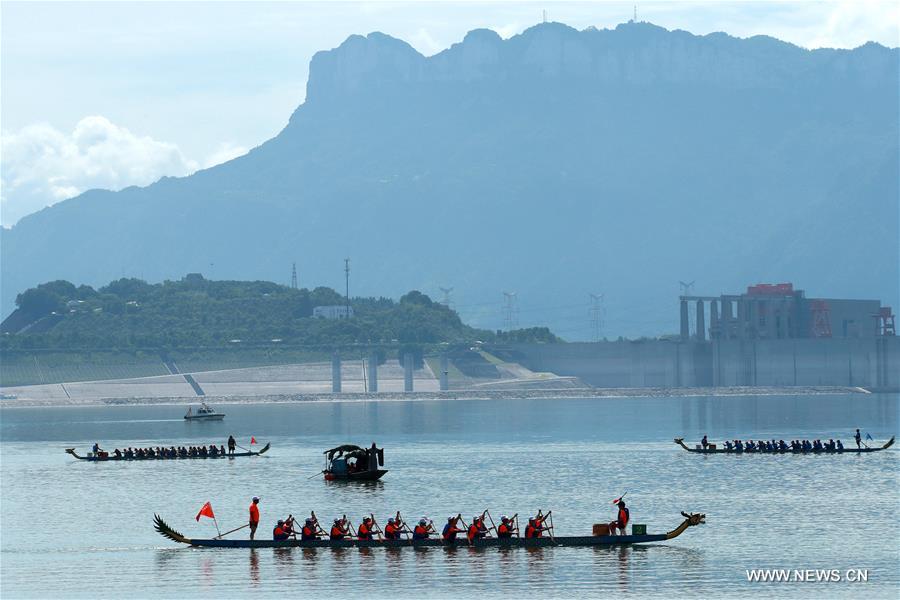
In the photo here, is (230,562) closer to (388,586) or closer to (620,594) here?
(388,586)

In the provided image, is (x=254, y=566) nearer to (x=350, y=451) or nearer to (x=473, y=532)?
(x=473, y=532)

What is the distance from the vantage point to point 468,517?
106 m

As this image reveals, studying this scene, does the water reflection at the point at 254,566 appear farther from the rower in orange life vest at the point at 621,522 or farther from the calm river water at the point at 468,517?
the rower in orange life vest at the point at 621,522

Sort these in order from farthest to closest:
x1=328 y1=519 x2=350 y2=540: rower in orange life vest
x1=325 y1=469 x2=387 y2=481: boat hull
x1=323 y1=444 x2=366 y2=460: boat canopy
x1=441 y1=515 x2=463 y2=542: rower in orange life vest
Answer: x1=323 y1=444 x2=366 y2=460: boat canopy, x1=325 y1=469 x2=387 y2=481: boat hull, x1=328 y1=519 x2=350 y2=540: rower in orange life vest, x1=441 y1=515 x2=463 y2=542: rower in orange life vest

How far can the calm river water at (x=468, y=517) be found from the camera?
268ft

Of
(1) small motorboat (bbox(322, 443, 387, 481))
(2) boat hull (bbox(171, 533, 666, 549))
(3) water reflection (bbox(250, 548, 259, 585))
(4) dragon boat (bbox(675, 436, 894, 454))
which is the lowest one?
(3) water reflection (bbox(250, 548, 259, 585))

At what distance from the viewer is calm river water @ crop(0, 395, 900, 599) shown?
8162 centimetres

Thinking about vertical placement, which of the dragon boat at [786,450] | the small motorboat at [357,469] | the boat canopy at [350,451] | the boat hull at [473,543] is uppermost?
the boat canopy at [350,451]

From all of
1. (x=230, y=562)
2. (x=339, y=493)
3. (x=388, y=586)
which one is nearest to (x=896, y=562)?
(x=388, y=586)

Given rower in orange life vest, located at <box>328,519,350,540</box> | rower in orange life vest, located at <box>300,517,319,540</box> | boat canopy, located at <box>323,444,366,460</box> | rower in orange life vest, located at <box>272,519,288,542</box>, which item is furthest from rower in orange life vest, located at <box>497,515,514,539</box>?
boat canopy, located at <box>323,444,366,460</box>

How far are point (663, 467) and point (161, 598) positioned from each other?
7634 centimetres

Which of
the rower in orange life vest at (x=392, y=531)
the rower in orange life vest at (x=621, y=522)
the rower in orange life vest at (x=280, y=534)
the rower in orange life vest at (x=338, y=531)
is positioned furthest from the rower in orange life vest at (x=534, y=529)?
the rower in orange life vest at (x=280, y=534)

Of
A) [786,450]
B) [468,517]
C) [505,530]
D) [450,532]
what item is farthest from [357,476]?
[786,450]

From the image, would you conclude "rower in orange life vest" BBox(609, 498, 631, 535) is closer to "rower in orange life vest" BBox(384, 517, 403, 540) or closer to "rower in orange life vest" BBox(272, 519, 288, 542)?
"rower in orange life vest" BBox(384, 517, 403, 540)
